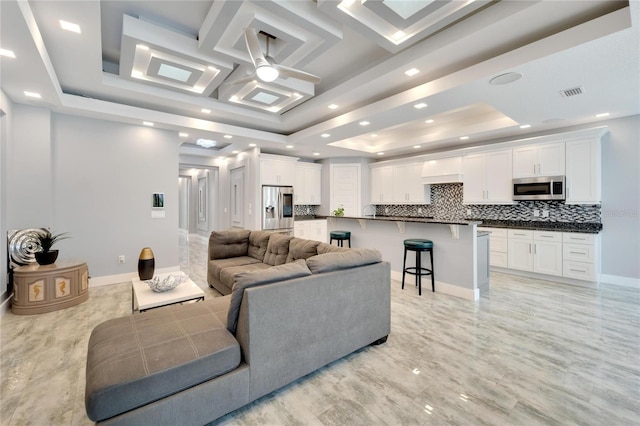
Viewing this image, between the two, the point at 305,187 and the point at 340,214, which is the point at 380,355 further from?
the point at 305,187

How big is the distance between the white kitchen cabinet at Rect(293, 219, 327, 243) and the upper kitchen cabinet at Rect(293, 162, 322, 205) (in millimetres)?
602

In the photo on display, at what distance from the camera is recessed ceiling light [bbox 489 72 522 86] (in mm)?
2879

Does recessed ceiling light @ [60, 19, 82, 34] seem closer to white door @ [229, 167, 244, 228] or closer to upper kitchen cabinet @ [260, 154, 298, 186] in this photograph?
upper kitchen cabinet @ [260, 154, 298, 186]

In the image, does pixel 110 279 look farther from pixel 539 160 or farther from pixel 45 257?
pixel 539 160

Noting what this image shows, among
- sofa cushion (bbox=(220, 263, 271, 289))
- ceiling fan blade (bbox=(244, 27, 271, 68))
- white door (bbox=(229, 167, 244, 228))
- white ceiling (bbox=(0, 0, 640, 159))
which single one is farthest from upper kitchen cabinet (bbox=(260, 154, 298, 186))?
ceiling fan blade (bbox=(244, 27, 271, 68))

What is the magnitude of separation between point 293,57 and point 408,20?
1.27 meters

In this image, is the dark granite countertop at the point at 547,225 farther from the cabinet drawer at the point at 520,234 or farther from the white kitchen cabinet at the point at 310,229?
the white kitchen cabinet at the point at 310,229

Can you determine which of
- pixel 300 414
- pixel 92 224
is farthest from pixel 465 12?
pixel 92 224

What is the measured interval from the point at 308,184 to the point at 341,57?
178 inches

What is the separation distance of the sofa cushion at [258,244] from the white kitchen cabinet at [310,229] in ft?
9.04

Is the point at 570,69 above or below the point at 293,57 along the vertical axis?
below

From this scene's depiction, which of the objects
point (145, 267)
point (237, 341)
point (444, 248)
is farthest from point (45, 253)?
point (444, 248)

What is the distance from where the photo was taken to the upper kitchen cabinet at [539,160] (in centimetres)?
481

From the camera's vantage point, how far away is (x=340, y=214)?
5980 millimetres
